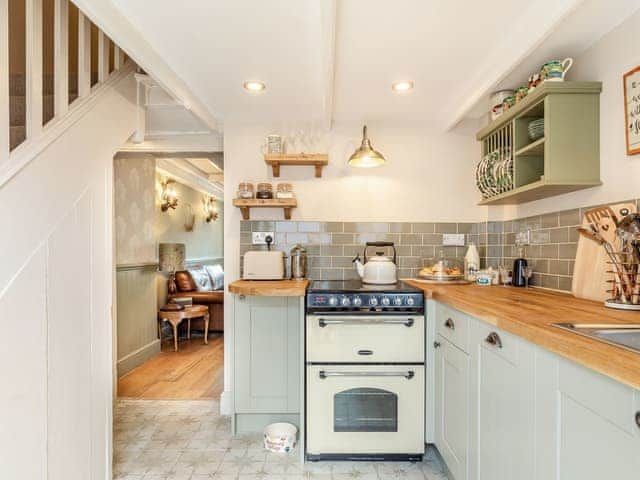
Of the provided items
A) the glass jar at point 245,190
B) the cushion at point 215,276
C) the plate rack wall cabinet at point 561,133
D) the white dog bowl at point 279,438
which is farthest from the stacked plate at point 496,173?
the cushion at point 215,276

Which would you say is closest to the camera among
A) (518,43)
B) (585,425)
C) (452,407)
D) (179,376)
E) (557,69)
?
(585,425)

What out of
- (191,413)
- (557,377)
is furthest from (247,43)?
(191,413)

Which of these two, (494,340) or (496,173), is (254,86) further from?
(494,340)

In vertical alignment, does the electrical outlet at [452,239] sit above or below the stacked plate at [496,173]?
below

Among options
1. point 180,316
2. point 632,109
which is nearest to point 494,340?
point 632,109

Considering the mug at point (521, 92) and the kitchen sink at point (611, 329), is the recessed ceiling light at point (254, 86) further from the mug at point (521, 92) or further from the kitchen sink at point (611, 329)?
the kitchen sink at point (611, 329)

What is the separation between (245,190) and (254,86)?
2.40ft

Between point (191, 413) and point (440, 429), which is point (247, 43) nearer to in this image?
point (440, 429)

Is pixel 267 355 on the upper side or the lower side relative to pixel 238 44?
lower

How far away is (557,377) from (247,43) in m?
1.73

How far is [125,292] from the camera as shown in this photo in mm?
3641

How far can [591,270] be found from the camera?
5.65ft

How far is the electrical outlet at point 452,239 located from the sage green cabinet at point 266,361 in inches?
46.6

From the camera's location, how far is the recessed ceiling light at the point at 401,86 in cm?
213
